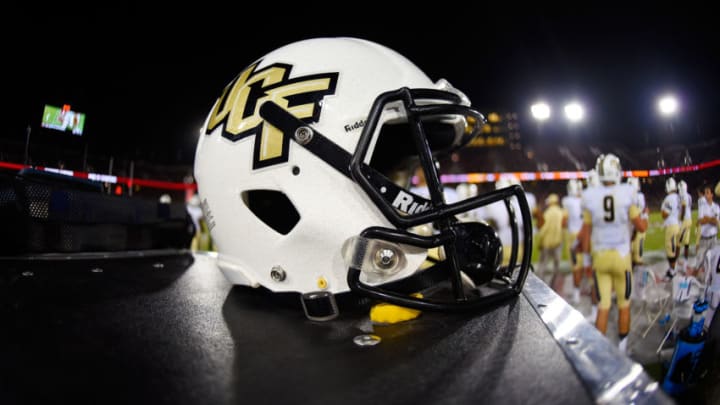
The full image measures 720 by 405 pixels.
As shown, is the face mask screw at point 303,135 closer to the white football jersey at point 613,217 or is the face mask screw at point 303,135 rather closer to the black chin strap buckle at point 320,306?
the black chin strap buckle at point 320,306

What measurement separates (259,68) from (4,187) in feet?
3.46

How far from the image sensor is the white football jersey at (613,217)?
7.20 ft

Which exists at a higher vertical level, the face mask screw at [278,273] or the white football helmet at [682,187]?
the white football helmet at [682,187]

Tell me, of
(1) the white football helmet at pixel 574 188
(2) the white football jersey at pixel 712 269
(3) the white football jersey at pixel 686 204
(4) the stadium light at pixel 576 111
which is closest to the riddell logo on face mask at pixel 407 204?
(2) the white football jersey at pixel 712 269

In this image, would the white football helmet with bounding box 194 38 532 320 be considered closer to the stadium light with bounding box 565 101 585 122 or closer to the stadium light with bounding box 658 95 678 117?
the stadium light with bounding box 658 95 678 117

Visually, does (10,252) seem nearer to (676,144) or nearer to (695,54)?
(676,144)

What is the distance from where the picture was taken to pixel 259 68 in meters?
0.79

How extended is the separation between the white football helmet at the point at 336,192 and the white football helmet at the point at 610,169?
2019 mm

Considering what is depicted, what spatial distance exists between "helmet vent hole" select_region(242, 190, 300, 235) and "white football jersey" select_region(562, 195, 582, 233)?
3.71 m

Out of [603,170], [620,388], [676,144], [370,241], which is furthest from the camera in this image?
[603,170]

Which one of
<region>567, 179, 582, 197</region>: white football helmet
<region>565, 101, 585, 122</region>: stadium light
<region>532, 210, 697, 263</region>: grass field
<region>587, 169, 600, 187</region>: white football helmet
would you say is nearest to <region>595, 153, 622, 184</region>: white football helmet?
<region>587, 169, 600, 187</region>: white football helmet

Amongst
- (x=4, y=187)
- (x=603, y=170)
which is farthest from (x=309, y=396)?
(x=603, y=170)

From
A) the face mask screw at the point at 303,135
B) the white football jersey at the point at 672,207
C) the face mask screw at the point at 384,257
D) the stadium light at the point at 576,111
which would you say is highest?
the stadium light at the point at 576,111

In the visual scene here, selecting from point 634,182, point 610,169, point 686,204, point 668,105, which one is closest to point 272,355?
point 686,204
